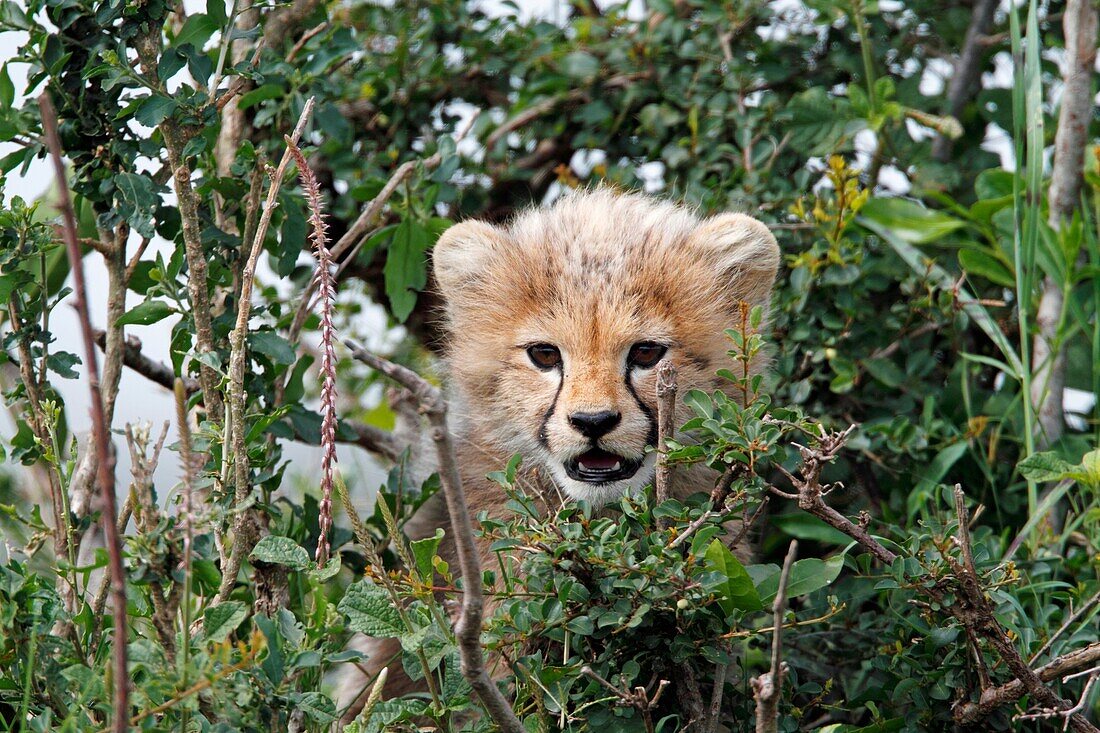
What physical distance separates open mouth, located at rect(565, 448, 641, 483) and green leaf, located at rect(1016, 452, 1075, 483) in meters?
1.07

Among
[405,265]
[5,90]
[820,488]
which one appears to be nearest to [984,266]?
[820,488]

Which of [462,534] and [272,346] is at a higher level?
[272,346]

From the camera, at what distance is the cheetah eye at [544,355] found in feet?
11.0

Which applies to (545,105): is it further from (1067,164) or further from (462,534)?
(462,534)

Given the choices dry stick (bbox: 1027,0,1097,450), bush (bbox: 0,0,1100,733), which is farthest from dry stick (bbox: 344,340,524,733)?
dry stick (bbox: 1027,0,1097,450)

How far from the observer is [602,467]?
3178 millimetres

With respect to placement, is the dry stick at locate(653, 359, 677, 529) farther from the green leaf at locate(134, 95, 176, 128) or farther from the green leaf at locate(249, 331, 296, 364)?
the green leaf at locate(134, 95, 176, 128)

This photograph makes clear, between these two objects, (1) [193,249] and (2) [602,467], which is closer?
(1) [193,249]

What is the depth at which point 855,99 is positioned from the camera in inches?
163

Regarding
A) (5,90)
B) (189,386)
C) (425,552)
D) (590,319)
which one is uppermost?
(5,90)

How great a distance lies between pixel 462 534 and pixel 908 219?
9.11 feet

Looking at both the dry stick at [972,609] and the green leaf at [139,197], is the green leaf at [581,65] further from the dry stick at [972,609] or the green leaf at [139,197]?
the dry stick at [972,609]

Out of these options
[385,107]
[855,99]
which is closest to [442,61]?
[385,107]

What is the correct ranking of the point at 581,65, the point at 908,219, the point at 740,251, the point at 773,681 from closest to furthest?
the point at 773,681, the point at 740,251, the point at 908,219, the point at 581,65
